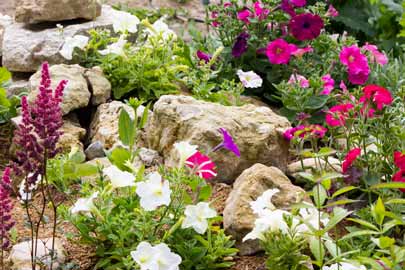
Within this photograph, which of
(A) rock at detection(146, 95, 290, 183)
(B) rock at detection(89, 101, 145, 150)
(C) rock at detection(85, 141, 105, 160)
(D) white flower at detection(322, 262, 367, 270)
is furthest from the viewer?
(B) rock at detection(89, 101, 145, 150)

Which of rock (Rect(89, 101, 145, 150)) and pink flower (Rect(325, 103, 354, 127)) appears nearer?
pink flower (Rect(325, 103, 354, 127))

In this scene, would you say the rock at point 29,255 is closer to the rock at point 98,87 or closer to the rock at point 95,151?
the rock at point 95,151

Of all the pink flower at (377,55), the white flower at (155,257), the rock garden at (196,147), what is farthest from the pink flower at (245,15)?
the white flower at (155,257)

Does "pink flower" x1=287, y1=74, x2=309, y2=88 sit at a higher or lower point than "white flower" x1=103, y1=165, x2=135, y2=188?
lower

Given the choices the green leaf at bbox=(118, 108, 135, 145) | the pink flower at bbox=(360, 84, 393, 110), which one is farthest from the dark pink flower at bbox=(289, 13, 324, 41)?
the green leaf at bbox=(118, 108, 135, 145)

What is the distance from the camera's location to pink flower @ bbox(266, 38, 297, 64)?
5.18 metres

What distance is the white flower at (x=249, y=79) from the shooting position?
5.14 meters

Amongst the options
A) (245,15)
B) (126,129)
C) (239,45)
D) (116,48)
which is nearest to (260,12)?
(245,15)

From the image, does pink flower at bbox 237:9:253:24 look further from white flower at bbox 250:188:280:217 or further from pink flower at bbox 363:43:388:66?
white flower at bbox 250:188:280:217

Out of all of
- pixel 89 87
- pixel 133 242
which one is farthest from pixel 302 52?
pixel 133 242

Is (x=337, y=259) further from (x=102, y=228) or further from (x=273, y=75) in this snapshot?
(x=273, y=75)

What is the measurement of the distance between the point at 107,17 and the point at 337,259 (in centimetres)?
338

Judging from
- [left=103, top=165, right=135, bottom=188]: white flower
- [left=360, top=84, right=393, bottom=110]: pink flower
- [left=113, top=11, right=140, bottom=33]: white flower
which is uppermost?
[left=360, top=84, right=393, bottom=110]: pink flower

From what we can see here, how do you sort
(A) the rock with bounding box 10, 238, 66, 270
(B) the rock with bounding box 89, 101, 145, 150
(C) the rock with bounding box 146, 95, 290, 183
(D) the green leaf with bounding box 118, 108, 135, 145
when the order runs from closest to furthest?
(A) the rock with bounding box 10, 238, 66, 270, (D) the green leaf with bounding box 118, 108, 135, 145, (C) the rock with bounding box 146, 95, 290, 183, (B) the rock with bounding box 89, 101, 145, 150
